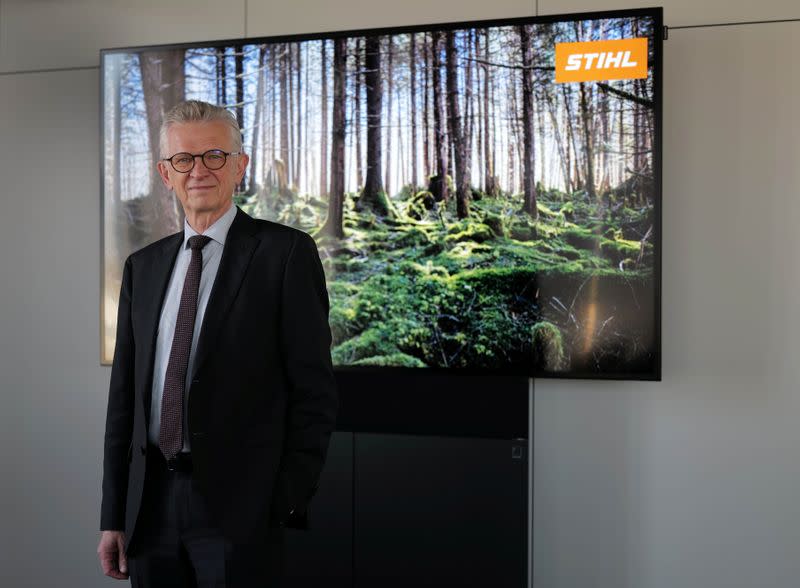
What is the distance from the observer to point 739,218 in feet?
10.9

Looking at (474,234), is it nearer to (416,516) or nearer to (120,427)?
(416,516)

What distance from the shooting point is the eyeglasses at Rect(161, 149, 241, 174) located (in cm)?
196

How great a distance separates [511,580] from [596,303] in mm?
1166

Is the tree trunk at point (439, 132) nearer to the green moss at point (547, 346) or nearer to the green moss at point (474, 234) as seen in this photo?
the green moss at point (474, 234)

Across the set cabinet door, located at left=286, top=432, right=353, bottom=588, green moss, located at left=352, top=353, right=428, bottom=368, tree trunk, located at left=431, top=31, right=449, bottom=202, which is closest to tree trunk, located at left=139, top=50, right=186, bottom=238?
green moss, located at left=352, top=353, right=428, bottom=368

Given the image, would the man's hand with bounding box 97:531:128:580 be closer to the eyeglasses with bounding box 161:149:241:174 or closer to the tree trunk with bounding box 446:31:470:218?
the eyeglasses with bounding box 161:149:241:174

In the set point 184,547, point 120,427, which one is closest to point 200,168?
point 120,427

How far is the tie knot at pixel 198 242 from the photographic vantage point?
1993mm

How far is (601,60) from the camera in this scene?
3238 millimetres

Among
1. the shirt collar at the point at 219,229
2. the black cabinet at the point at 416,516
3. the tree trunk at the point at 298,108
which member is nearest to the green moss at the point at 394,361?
the black cabinet at the point at 416,516

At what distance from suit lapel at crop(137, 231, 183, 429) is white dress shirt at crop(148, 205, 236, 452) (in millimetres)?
13

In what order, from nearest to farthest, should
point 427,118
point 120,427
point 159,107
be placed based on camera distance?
point 120,427 → point 427,118 → point 159,107

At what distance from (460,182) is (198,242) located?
163 cm

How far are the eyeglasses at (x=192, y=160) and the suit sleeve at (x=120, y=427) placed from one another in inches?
15.0
